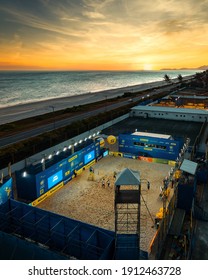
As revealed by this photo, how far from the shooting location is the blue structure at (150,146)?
36875mm

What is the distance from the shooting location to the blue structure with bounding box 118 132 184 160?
3688 cm

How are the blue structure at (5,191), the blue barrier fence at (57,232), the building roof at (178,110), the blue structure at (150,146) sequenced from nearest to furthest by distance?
the blue barrier fence at (57,232) → the blue structure at (5,191) → the blue structure at (150,146) → the building roof at (178,110)

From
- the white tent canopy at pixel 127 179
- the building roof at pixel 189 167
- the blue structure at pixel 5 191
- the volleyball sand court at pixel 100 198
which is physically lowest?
the volleyball sand court at pixel 100 198

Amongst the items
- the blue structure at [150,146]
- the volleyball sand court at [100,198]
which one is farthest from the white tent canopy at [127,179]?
the blue structure at [150,146]

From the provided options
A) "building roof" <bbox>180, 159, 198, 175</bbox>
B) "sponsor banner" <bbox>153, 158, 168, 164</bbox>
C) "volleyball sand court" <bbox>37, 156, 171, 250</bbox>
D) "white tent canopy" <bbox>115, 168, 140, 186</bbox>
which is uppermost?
"white tent canopy" <bbox>115, 168, 140, 186</bbox>

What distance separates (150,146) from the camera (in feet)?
127

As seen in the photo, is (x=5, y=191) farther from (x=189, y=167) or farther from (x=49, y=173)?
(x=189, y=167)

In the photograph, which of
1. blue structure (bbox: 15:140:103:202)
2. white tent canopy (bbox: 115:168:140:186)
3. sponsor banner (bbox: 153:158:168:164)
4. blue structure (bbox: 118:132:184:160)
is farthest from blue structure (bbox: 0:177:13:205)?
sponsor banner (bbox: 153:158:168:164)

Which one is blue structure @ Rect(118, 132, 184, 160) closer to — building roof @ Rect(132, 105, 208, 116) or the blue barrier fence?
building roof @ Rect(132, 105, 208, 116)

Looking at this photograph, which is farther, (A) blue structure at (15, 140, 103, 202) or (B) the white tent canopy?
(A) blue structure at (15, 140, 103, 202)

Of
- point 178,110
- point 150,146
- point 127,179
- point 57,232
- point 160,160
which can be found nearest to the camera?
point 127,179

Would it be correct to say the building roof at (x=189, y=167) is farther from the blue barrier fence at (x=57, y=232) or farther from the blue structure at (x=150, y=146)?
the blue barrier fence at (x=57, y=232)

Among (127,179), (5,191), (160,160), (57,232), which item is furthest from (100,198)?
(160,160)
